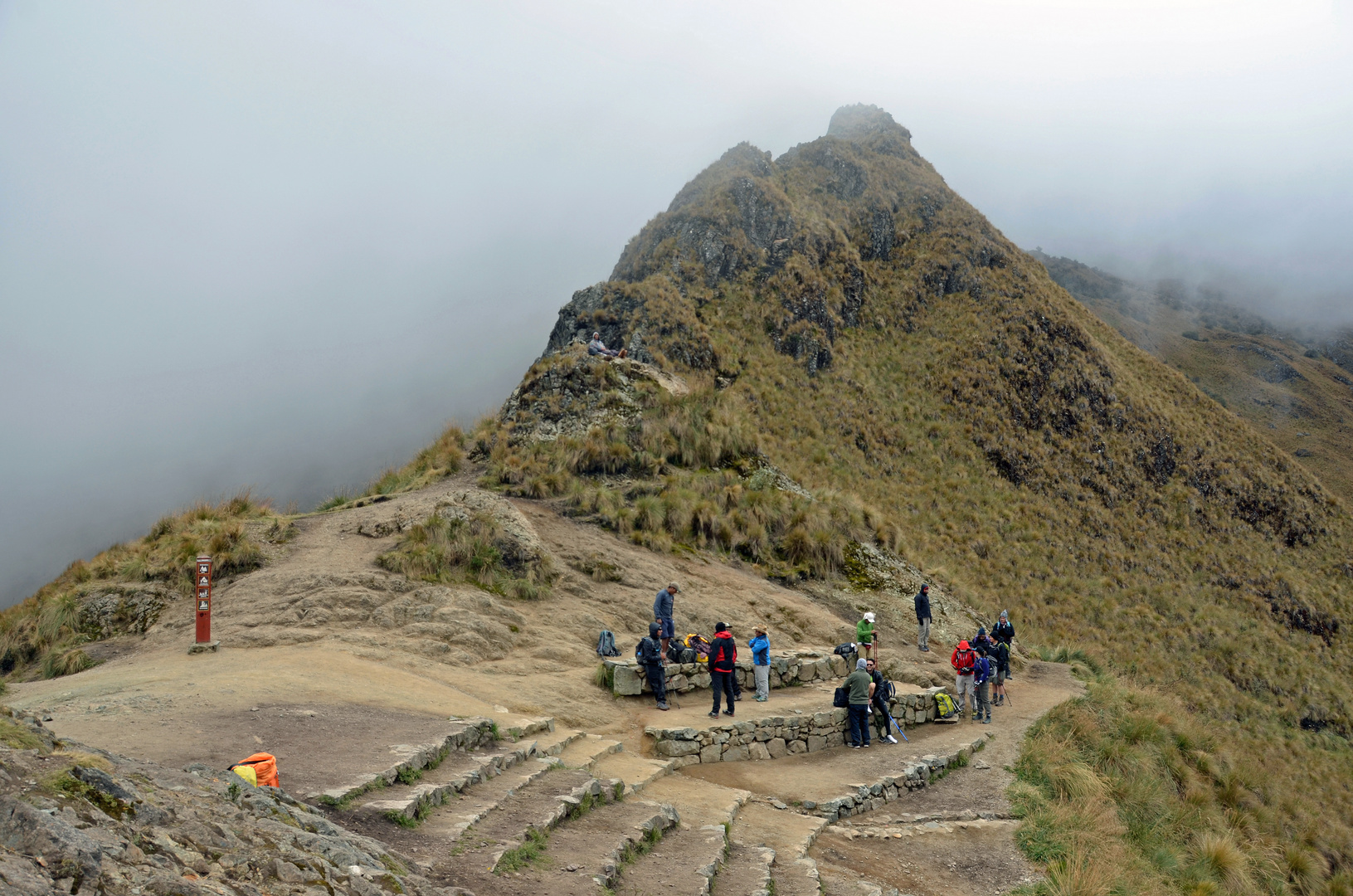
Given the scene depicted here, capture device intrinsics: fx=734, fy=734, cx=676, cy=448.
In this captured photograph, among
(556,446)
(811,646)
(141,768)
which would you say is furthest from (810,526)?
(141,768)

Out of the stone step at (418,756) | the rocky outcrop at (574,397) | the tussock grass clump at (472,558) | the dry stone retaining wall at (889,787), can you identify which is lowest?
the dry stone retaining wall at (889,787)

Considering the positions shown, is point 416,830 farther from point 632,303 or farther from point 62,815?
point 632,303

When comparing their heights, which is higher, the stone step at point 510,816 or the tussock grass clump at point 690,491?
the tussock grass clump at point 690,491

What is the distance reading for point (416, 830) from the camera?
6793mm

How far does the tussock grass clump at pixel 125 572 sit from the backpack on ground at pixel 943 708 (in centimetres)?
1612

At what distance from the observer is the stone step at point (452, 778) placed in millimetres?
6973

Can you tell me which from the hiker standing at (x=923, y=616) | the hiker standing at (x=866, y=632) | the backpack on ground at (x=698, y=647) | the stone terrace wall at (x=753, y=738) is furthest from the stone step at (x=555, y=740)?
the hiker standing at (x=923, y=616)

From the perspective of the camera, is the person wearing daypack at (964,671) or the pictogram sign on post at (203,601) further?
the person wearing daypack at (964,671)

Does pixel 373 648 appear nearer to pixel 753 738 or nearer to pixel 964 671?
pixel 753 738

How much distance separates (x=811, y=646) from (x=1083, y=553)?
27451 millimetres

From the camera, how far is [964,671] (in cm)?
1675

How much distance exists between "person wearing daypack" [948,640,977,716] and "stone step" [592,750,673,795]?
7959 millimetres

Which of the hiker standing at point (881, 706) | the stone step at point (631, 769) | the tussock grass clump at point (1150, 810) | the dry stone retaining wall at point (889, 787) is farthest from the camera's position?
the hiker standing at point (881, 706)

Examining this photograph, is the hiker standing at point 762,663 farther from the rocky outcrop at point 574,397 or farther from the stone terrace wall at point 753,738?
the rocky outcrop at point 574,397
